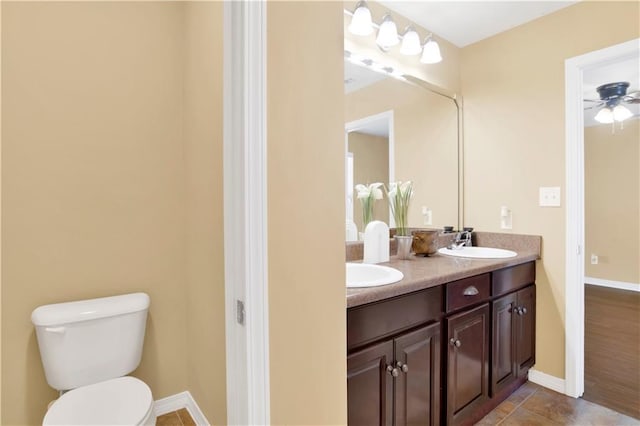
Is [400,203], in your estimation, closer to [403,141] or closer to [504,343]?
[403,141]

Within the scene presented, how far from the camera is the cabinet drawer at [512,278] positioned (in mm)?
1783

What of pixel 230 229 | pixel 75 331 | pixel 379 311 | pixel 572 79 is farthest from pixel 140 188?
pixel 572 79

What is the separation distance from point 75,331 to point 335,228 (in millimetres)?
1242

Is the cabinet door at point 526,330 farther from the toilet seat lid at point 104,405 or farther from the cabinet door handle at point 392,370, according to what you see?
the toilet seat lid at point 104,405

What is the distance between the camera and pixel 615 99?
3012mm

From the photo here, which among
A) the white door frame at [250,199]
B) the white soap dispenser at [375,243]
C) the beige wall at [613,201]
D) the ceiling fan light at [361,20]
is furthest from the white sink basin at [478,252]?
the beige wall at [613,201]

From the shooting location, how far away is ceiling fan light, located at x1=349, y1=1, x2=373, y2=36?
5.85 feet

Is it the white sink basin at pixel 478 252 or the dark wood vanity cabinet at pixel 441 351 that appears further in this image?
the white sink basin at pixel 478 252

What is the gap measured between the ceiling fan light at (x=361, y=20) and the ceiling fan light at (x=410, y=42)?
336 mm

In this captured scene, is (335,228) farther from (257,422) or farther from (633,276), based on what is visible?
(633,276)

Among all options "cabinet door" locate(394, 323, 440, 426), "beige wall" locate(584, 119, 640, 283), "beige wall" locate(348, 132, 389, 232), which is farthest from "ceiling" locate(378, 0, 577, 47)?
"beige wall" locate(584, 119, 640, 283)

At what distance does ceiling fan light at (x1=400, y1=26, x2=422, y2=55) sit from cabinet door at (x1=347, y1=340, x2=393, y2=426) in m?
1.73

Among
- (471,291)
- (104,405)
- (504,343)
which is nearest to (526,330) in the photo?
(504,343)

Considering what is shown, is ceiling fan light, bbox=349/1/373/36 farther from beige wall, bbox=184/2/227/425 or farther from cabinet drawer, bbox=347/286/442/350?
cabinet drawer, bbox=347/286/442/350
